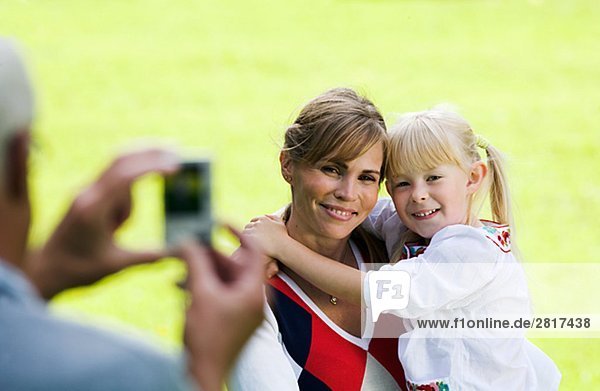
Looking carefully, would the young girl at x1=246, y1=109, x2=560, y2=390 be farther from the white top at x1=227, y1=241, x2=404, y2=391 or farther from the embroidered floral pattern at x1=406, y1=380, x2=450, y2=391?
the white top at x1=227, y1=241, x2=404, y2=391

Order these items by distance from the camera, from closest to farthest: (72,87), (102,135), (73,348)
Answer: (73,348) < (102,135) < (72,87)

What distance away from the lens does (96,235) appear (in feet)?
4.60

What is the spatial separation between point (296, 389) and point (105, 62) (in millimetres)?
11478

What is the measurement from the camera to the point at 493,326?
278cm

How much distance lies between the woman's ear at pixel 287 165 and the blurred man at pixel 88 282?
59.2 inches

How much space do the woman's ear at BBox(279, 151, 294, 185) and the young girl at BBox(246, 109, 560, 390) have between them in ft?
0.42

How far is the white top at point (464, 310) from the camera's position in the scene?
274cm

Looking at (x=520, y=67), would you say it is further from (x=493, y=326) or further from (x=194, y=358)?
(x=194, y=358)

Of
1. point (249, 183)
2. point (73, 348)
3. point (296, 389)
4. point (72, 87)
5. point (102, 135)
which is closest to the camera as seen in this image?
point (73, 348)

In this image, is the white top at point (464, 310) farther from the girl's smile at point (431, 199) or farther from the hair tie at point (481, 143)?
the hair tie at point (481, 143)

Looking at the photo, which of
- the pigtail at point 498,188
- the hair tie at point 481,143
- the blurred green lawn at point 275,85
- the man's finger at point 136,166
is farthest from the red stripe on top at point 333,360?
the blurred green lawn at point 275,85

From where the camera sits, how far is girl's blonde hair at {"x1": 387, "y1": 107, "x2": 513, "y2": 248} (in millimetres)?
2873

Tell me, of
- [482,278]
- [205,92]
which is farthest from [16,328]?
[205,92]

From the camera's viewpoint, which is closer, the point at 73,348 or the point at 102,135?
the point at 73,348
